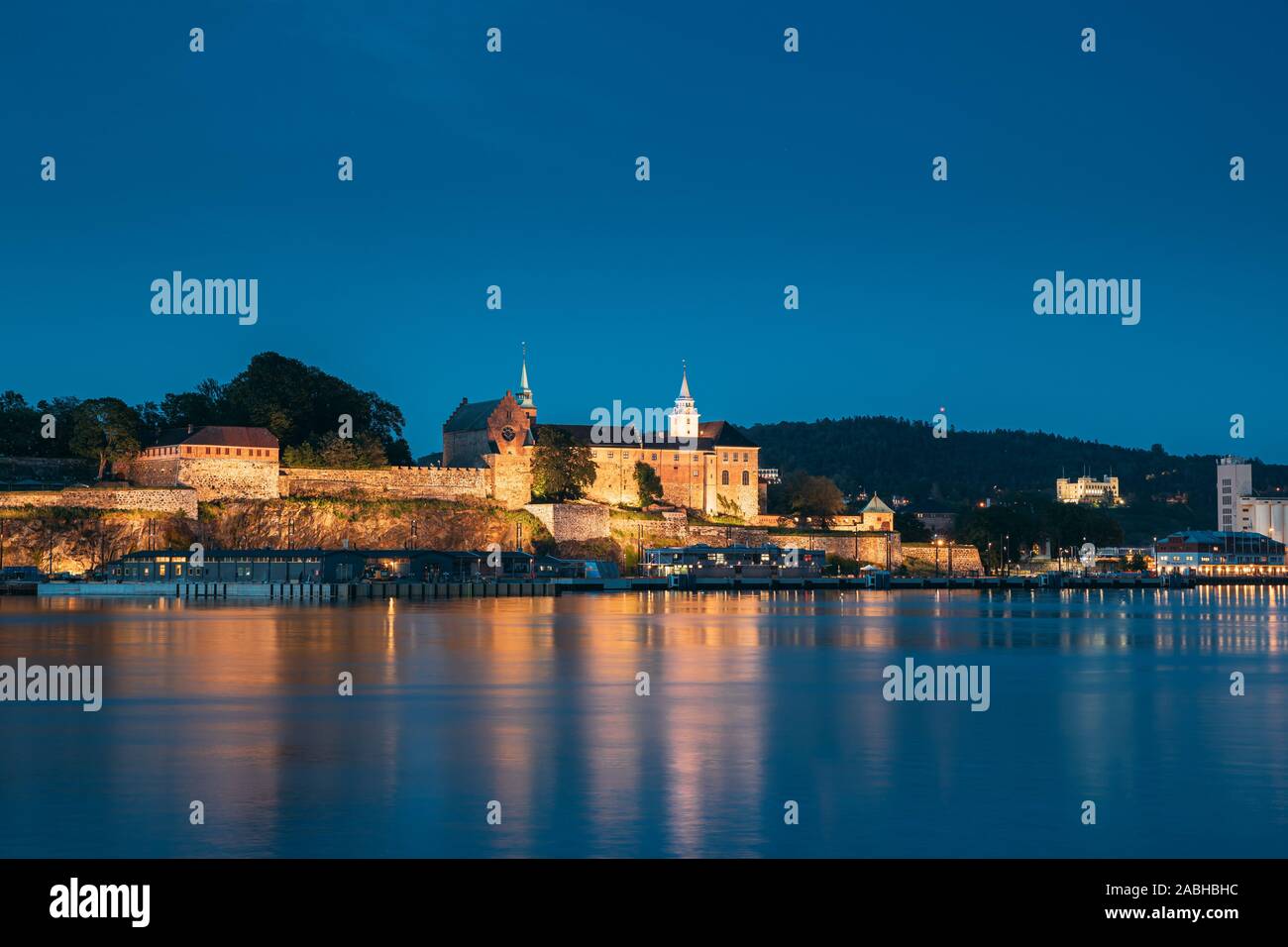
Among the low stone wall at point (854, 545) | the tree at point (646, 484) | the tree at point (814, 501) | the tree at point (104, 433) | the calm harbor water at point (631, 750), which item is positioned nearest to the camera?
the calm harbor water at point (631, 750)

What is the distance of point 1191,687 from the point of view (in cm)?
3228

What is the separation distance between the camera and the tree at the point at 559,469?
313 feet

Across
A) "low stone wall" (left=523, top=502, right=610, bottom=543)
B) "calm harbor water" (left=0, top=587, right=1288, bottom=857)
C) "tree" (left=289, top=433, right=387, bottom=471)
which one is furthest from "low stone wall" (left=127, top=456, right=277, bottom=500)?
"calm harbor water" (left=0, top=587, right=1288, bottom=857)

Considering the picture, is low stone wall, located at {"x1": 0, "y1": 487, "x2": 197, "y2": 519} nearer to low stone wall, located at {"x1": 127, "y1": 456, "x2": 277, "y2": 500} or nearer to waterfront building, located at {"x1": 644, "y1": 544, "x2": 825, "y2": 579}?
low stone wall, located at {"x1": 127, "y1": 456, "x2": 277, "y2": 500}

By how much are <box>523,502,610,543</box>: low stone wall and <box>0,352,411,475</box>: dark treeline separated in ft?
34.7

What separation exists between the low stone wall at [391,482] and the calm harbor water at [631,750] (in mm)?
41209

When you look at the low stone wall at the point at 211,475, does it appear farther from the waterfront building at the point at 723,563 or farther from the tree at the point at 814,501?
the tree at the point at 814,501

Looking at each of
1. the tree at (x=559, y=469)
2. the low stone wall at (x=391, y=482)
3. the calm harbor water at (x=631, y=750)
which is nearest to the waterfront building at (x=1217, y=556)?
the tree at (x=559, y=469)

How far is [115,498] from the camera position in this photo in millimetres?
79625

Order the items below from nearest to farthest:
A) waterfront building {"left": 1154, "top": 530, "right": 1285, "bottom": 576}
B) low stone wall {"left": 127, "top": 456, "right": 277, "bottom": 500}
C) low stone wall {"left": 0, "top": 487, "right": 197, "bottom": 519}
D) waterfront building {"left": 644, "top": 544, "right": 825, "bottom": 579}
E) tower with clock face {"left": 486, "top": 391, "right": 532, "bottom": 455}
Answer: low stone wall {"left": 0, "top": 487, "right": 197, "bottom": 519} → low stone wall {"left": 127, "top": 456, "right": 277, "bottom": 500} → tower with clock face {"left": 486, "top": 391, "right": 532, "bottom": 455} → waterfront building {"left": 644, "top": 544, "right": 825, "bottom": 579} → waterfront building {"left": 1154, "top": 530, "right": 1285, "bottom": 576}

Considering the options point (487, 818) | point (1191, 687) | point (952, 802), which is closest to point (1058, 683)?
point (1191, 687)

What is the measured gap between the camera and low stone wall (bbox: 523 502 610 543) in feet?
306

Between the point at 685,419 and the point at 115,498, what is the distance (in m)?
52.2
